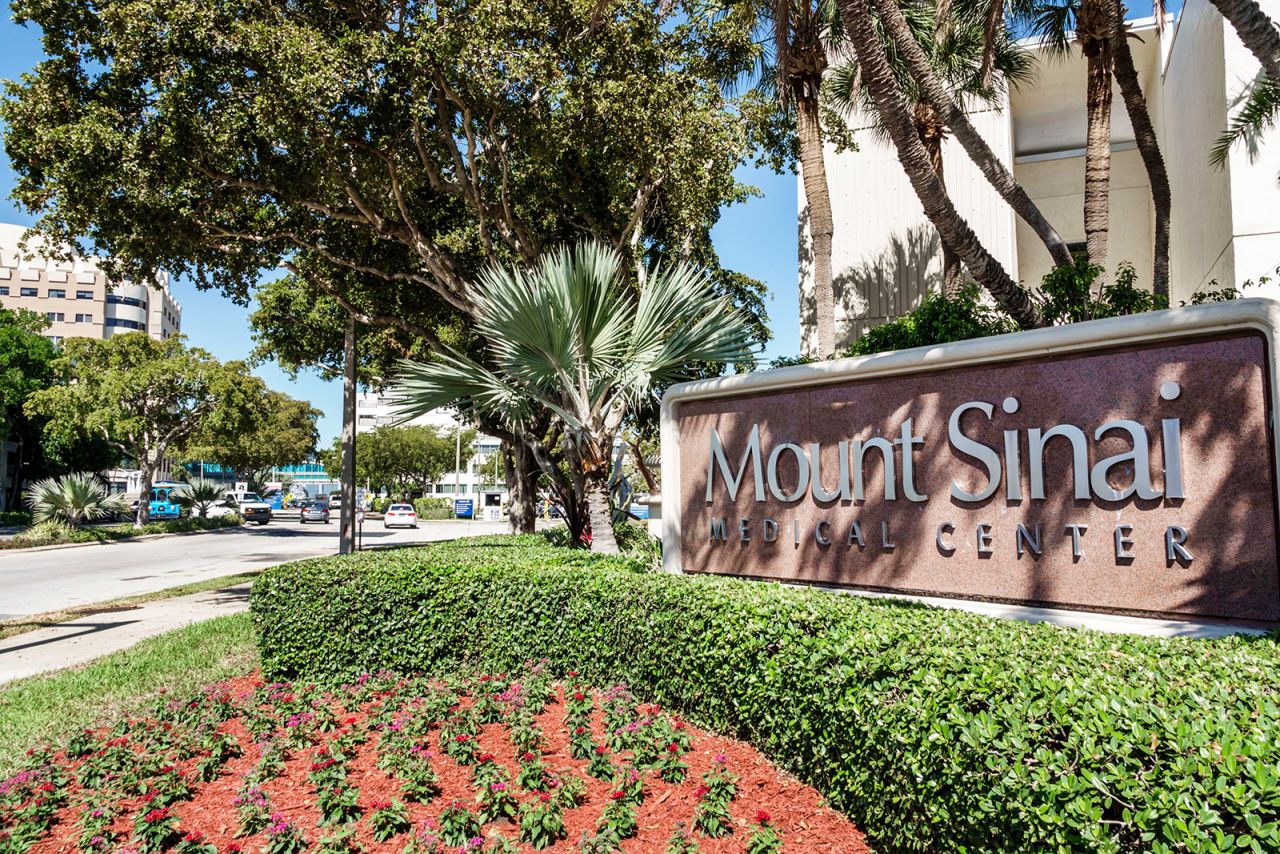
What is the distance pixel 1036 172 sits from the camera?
19734mm

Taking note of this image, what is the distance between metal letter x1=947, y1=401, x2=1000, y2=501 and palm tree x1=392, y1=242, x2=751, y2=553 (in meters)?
3.02

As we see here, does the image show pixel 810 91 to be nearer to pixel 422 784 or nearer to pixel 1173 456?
pixel 1173 456

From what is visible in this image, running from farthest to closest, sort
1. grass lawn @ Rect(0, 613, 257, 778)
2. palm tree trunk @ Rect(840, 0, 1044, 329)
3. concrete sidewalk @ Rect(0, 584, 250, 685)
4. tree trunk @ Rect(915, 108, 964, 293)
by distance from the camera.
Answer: tree trunk @ Rect(915, 108, 964, 293) → concrete sidewalk @ Rect(0, 584, 250, 685) → palm tree trunk @ Rect(840, 0, 1044, 329) → grass lawn @ Rect(0, 613, 257, 778)

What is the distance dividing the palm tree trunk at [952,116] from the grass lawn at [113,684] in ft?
28.8

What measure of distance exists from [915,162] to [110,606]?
527 inches

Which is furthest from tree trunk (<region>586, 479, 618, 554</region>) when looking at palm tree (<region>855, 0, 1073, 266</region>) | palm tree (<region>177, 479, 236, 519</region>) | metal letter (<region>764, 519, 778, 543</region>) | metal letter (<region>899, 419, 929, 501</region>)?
palm tree (<region>177, 479, 236, 519</region>)

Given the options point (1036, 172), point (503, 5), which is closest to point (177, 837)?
point (503, 5)

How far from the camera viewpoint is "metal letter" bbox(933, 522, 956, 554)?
5.52 m

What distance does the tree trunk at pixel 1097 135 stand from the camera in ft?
32.8

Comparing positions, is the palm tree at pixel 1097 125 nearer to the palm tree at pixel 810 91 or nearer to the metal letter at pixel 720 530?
the palm tree at pixel 810 91

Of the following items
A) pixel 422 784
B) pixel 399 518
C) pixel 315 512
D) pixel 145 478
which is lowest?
pixel 399 518

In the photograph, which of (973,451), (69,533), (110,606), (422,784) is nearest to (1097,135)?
(973,451)

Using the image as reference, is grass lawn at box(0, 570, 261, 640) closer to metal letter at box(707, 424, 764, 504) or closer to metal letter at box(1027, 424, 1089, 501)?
metal letter at box(707, 424, 764, 504)

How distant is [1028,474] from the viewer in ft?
17.0
